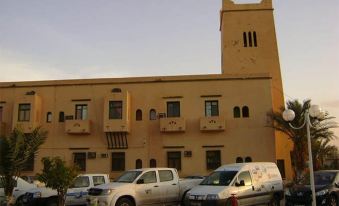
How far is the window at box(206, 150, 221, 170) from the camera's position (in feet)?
96.4

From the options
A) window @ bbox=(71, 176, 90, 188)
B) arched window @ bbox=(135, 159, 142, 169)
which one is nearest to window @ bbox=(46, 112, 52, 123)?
arched window @ bbox=(135, 159, 142, 169)

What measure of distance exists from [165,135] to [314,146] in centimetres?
1347

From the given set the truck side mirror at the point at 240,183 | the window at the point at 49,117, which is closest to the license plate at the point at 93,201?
the truck side mirror at the point at 240,183

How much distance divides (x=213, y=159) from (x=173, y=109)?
476cm

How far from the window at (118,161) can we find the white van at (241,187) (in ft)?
49.7

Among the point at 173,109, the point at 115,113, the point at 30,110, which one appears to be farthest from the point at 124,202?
the point at 30,110

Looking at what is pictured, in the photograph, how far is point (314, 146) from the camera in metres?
34.4

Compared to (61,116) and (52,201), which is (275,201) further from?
(61,116)

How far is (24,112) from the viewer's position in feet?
102

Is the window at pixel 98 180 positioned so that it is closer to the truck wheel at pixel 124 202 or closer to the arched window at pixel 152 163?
the truck wheel at pixel 124 202

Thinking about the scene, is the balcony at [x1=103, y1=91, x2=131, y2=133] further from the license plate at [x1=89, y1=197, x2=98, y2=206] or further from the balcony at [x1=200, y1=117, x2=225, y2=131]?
the license plate at [x1=89, y1=197, x2=98, y2=206]

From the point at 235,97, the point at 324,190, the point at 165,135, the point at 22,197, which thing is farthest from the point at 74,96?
the point at 324,190

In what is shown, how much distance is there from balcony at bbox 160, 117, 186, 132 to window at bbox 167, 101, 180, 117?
94cm

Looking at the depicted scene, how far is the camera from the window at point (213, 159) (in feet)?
96.4
